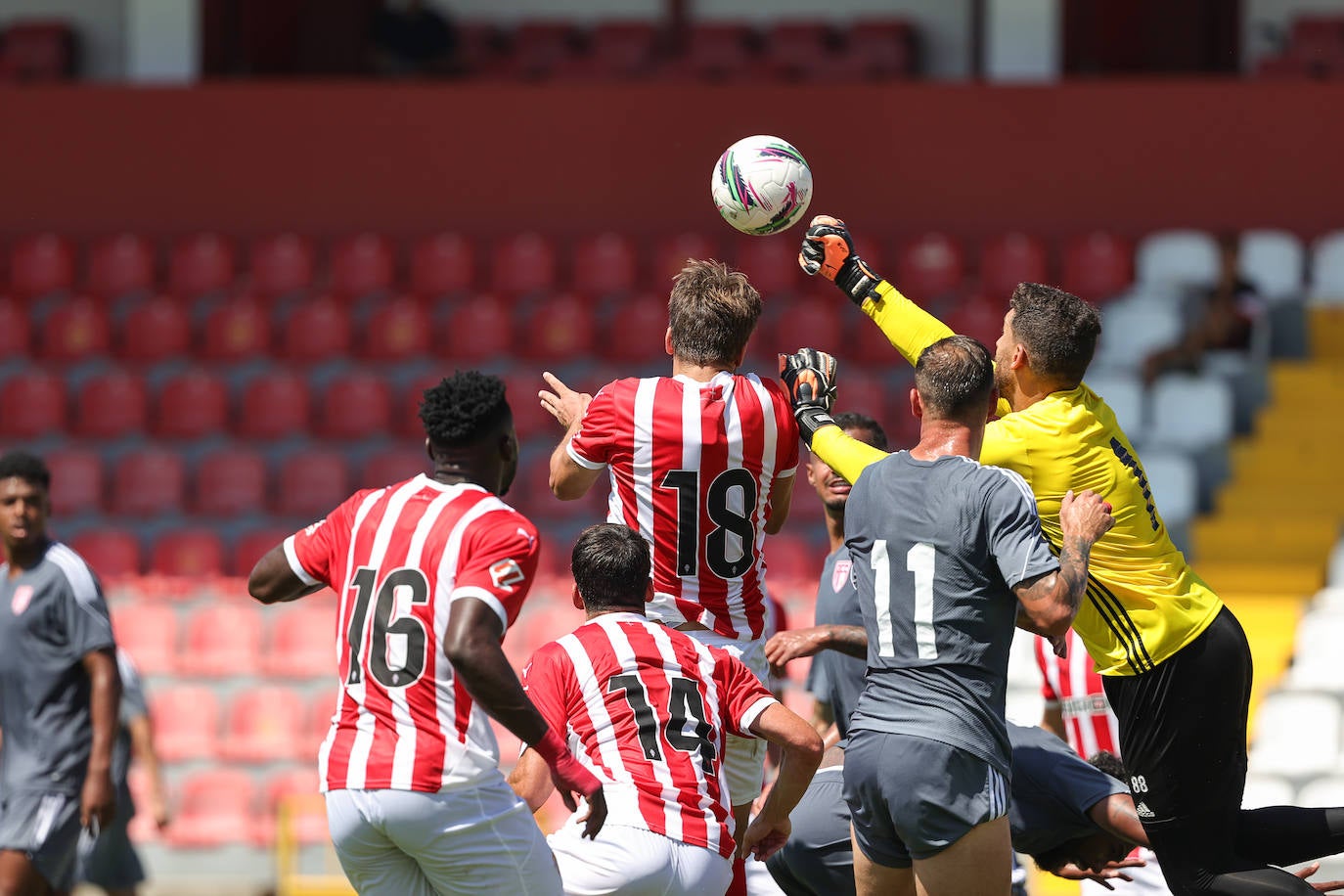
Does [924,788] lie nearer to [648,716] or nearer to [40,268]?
[648,716]

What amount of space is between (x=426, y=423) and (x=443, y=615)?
54 cm

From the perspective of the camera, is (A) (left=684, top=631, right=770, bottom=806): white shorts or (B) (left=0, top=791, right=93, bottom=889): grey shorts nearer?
(A) (left=684, top=631, right=770, bottom=806): white shorts

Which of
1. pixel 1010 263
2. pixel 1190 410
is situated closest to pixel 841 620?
pixel 1190 410

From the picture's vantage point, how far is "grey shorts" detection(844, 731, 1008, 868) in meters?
4.73

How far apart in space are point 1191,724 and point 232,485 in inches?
350

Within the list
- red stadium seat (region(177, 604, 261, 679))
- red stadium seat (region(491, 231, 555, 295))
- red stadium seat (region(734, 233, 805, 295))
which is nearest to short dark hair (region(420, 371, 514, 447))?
red stadium seat (region(177, 604, 261, 679))

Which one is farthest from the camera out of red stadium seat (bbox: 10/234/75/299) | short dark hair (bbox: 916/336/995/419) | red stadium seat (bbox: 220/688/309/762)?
red stadium seat (bbox: 10/234/75/299)

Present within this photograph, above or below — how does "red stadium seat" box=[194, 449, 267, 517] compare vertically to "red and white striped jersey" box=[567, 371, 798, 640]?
below

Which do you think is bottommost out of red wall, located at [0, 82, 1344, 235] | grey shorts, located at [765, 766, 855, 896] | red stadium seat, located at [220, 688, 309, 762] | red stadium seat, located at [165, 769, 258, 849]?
red stadium seat, located at [165, 769, 258, 849]

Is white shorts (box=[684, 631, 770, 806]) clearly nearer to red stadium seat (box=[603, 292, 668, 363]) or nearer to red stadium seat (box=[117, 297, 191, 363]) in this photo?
red stadium seat (box=[603, 292, 668, 363])

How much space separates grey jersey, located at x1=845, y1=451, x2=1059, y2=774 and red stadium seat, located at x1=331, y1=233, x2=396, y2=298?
10272 mm

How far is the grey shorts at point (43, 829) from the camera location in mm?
7172

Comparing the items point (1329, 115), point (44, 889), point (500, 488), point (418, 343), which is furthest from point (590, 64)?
point (500, 488)

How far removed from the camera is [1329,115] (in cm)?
1464
